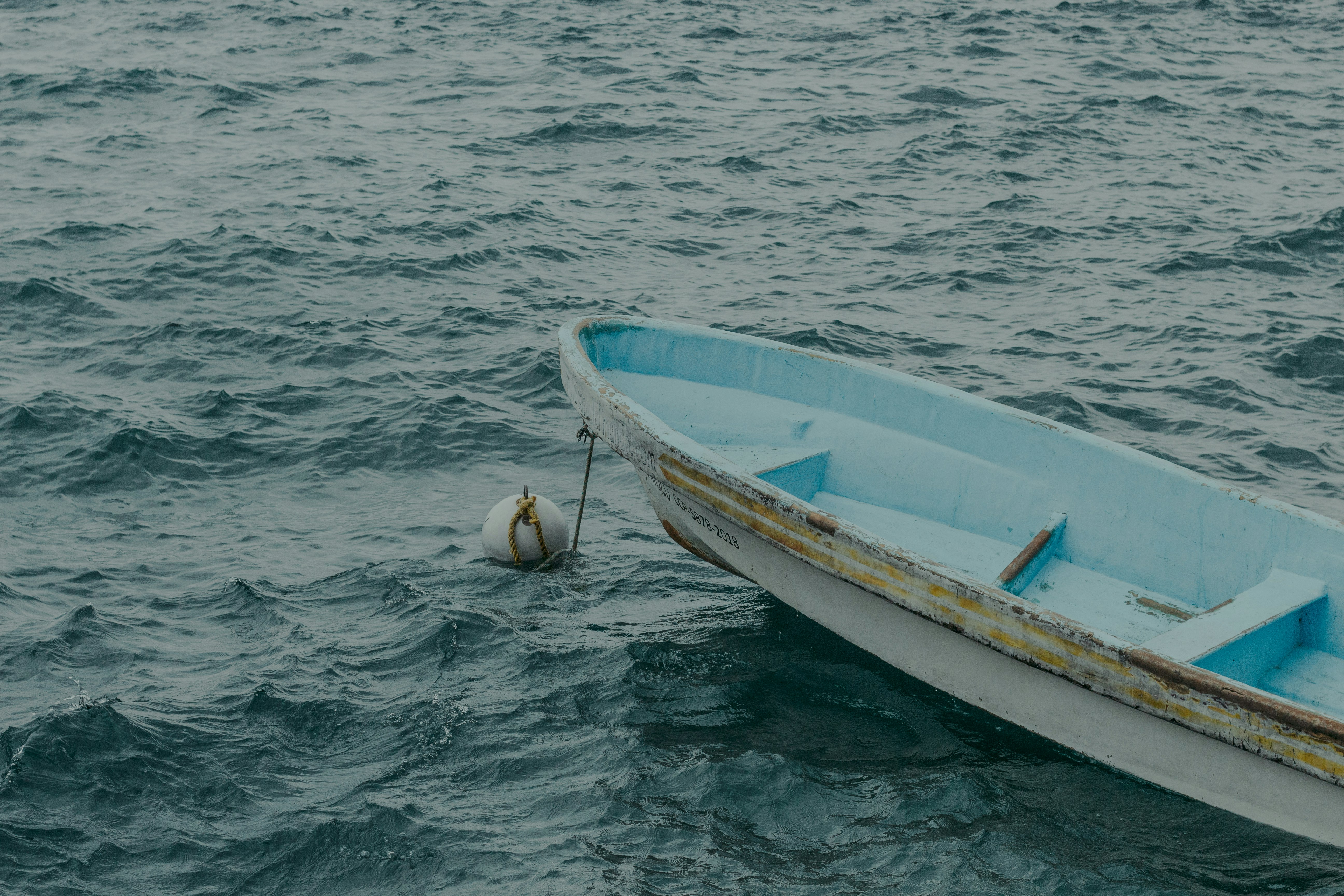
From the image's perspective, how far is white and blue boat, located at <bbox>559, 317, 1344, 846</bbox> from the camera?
5637 millimetres

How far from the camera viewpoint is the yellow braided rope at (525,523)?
845cm

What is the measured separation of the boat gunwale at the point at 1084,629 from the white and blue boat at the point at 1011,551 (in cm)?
1

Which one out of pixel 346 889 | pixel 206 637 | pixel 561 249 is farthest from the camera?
pixel 561 249

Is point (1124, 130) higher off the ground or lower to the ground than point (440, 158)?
higher

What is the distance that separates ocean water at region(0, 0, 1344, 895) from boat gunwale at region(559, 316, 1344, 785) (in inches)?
30.7

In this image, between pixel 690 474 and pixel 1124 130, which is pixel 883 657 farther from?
pixel 1124 130

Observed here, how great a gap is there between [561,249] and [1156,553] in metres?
8.79

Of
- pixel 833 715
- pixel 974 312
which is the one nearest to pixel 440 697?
pixel 833 715

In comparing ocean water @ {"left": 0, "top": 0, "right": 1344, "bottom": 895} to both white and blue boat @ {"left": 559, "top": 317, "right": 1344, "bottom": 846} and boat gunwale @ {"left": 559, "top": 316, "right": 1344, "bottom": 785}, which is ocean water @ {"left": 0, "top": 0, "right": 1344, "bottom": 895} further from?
boat gunwale @ {"left": 559, "top": 316, "right": 1344, "bottom": 785}

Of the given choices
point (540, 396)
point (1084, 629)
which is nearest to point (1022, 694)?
point (1084, 629)

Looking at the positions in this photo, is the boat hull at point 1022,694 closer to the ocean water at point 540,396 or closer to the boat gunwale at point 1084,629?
the boat gunwale at point 1084,629

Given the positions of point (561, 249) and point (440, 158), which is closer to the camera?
point (561, 249)

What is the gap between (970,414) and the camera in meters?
8.09

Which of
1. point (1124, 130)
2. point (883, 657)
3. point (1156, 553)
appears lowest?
point (883, 657)
